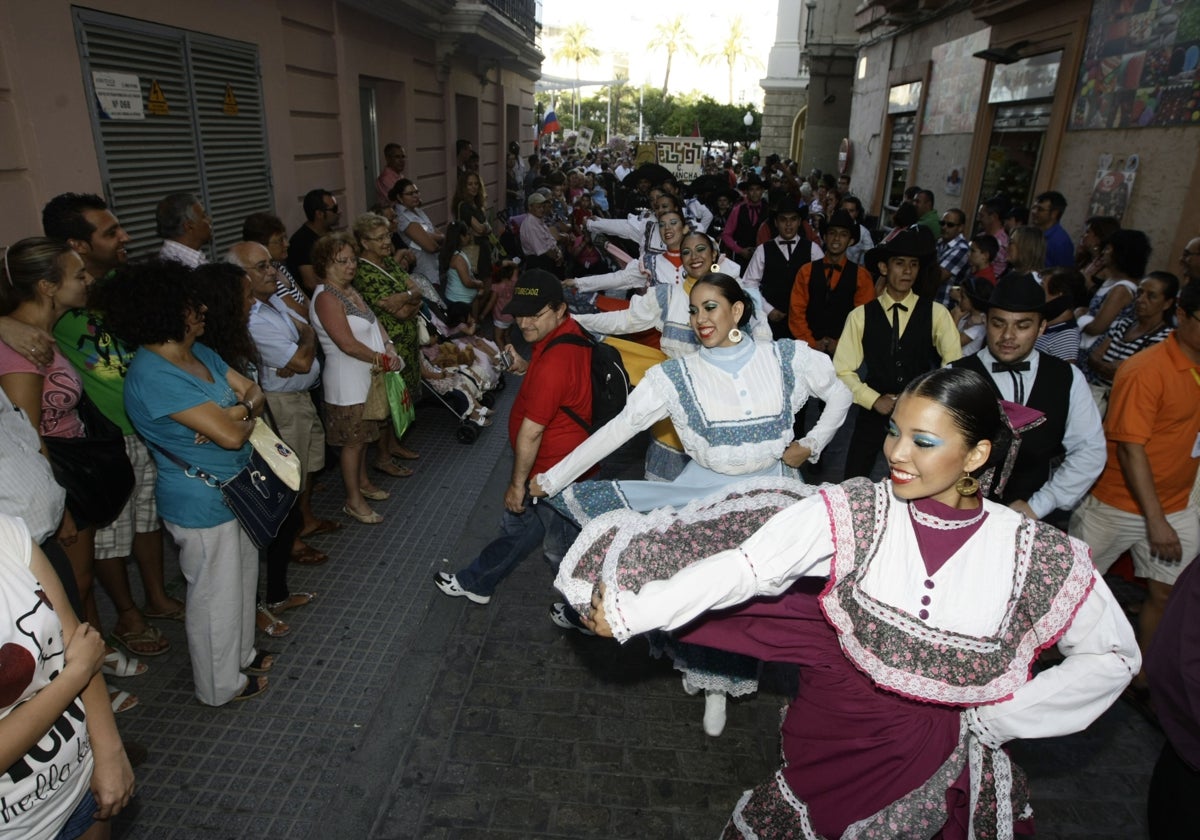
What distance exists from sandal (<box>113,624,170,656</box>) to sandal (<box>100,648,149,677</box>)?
13 cm

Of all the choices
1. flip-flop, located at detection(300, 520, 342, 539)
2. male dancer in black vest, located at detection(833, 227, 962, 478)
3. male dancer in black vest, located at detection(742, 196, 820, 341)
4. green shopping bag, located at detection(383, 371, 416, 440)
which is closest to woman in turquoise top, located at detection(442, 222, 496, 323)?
green shopping bag, located at detection(383, 371, 416, 440)

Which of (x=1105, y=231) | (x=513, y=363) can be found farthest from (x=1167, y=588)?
(x=1105, y=231)

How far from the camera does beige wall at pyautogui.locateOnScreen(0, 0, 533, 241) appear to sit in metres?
4.70

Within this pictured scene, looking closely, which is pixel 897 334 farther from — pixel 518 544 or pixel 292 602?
pixel 292 602

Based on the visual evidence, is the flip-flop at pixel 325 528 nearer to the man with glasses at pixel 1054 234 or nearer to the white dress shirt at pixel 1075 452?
the white dress shirt at pixel 1075 452

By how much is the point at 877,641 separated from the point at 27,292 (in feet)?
11.7

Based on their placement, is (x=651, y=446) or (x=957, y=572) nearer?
(x=957, y=572)

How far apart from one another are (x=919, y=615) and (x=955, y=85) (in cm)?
1587

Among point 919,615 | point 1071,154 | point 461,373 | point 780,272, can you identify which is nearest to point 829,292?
point 780,272

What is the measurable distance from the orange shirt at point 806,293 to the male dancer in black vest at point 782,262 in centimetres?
75

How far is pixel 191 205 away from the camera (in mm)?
4941

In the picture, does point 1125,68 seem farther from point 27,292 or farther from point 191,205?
point 27,292

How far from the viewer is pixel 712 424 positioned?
138 inches

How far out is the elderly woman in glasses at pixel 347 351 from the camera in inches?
199
